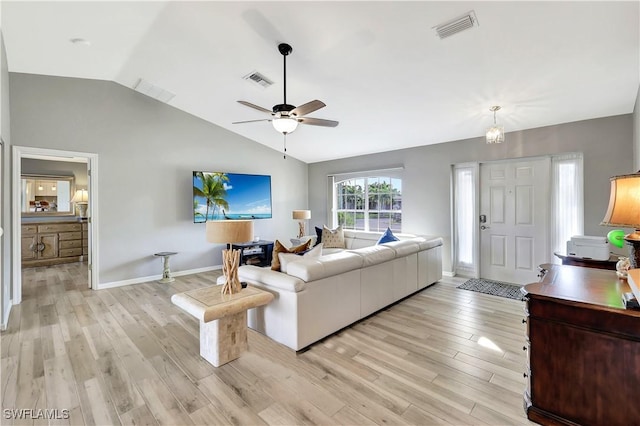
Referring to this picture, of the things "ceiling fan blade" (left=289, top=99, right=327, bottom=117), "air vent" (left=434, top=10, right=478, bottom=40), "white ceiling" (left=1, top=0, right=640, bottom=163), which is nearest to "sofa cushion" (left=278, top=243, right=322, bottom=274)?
"ceiling fan blade" (left=289, top=99, right=327, bottom=117)

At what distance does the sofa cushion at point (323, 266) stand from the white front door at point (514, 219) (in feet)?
9.81

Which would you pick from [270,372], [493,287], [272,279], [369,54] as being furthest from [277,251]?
[493,287]

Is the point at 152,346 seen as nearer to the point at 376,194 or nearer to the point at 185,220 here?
the point at 185,220

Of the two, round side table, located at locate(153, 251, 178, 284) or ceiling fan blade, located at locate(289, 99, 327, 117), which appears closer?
ceiling fan blade, located at locate(289, 99, 327, 117)

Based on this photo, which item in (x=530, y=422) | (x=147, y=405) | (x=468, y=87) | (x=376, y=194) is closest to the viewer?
(x=530, y=422)

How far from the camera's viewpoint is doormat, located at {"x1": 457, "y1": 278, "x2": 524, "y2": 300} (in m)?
4.16

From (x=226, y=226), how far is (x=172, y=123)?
12.9ft

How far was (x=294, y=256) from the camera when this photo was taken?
2.89 meters

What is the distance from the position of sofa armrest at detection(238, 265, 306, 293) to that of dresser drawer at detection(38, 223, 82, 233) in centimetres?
593

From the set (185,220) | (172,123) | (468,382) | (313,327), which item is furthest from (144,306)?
(468,382)

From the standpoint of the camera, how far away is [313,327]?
2.70 meters

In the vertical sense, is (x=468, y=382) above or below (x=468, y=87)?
below

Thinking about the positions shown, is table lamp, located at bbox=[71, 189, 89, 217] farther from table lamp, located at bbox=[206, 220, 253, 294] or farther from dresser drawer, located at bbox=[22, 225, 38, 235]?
table lamp, located at bbox=[206, 220, 253, 294]

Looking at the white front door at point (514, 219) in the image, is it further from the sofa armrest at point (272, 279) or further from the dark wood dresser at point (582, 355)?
the sofa armrest at point (272, 279)
